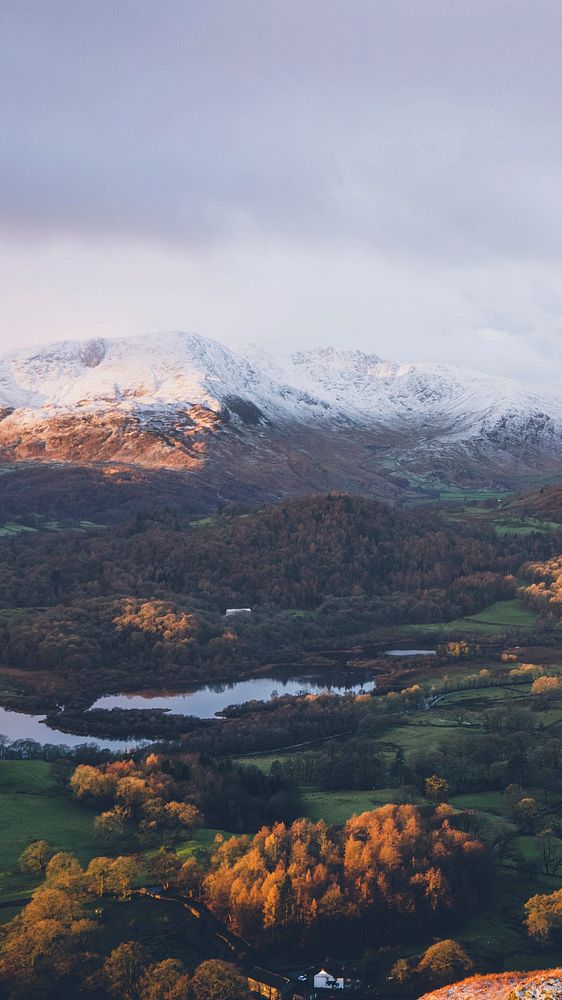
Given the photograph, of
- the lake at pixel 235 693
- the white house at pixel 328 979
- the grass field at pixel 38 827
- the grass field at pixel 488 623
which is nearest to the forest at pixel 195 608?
the grass field at pixel 488 623

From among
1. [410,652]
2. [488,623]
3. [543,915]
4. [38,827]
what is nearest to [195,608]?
[410,652]

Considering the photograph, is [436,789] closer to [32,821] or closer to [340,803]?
[340,803]

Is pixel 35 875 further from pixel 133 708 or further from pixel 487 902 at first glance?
pixel 133 708

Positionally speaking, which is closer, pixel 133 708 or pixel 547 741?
pixel 547 741

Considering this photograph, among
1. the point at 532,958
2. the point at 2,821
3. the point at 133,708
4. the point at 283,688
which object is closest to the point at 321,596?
the point at 283,688

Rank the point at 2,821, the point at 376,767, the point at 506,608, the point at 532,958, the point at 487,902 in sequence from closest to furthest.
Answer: the point at 532,958 < the point at 487,902 < the point at 2,821 < the point at 376,767 < the point at 506,608

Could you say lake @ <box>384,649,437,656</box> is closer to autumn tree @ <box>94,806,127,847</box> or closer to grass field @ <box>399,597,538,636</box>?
grass field @ <box>399,597,538,636</box>

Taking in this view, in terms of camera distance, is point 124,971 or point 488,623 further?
point 488,623

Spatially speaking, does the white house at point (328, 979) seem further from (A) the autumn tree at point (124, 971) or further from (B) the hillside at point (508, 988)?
(A) the autumn tree at point (124, 971)
